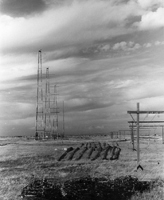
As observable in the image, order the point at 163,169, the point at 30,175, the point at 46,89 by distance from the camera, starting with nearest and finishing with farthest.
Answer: the point at 30,175 < the point at 163,169 < the point at 46,89

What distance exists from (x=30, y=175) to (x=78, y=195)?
6392mm

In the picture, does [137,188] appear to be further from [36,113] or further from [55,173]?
[36,113]

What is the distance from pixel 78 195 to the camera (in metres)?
11.5

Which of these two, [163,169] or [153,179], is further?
[163,169]

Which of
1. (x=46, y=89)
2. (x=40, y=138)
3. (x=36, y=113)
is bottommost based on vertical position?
(x=40, y=138)

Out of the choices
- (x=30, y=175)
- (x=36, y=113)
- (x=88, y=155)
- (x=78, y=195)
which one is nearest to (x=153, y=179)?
(x=78, y=195)

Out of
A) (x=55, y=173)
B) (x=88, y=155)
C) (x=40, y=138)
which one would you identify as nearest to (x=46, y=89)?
(x=40, y=138)

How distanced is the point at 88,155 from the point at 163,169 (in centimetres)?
959

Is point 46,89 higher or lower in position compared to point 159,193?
higher

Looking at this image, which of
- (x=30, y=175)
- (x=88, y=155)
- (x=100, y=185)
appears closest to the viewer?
(x=100, y=185)

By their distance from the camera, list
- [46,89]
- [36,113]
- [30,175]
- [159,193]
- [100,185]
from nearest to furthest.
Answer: [159,193] < [100,185] < [30,175] < [36,113] < [46,89]

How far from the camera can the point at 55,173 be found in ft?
57.4

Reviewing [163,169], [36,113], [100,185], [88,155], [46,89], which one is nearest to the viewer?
[100,185]

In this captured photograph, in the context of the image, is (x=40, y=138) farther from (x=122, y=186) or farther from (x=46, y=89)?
(x=122, y=186)
